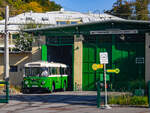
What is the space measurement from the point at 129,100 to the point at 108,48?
16060 mm

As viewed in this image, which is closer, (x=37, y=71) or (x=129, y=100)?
(x=129, y=100)

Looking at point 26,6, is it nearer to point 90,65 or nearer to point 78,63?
point 78,63

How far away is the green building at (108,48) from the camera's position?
1367 inches

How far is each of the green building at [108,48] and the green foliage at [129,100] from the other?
14.4 metres

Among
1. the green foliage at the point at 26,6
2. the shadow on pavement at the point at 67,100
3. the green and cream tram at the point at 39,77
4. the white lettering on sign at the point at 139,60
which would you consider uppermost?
the green foliage at the point at 26,6

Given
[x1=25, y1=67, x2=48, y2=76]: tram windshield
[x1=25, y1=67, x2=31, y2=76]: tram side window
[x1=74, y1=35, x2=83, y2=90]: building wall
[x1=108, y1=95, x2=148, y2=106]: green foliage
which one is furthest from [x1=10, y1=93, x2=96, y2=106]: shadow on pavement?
[x1=74, y1=35, x2=83, y2=90]: building wall

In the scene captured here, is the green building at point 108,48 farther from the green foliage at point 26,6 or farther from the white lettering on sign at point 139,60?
the green foliage at point 26,6

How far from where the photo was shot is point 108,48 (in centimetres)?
3550

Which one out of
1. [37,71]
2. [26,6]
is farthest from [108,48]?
[26,6]

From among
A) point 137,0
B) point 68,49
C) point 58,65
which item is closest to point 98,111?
point 58,65

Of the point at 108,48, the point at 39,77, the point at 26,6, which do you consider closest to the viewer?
the point at 39,77

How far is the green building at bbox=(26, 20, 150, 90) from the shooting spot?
114ft

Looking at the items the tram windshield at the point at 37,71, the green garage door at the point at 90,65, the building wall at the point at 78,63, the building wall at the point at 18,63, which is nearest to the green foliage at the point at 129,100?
the tram windshield at the point at 37,71

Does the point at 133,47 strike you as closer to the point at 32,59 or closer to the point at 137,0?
the point at 32,59
